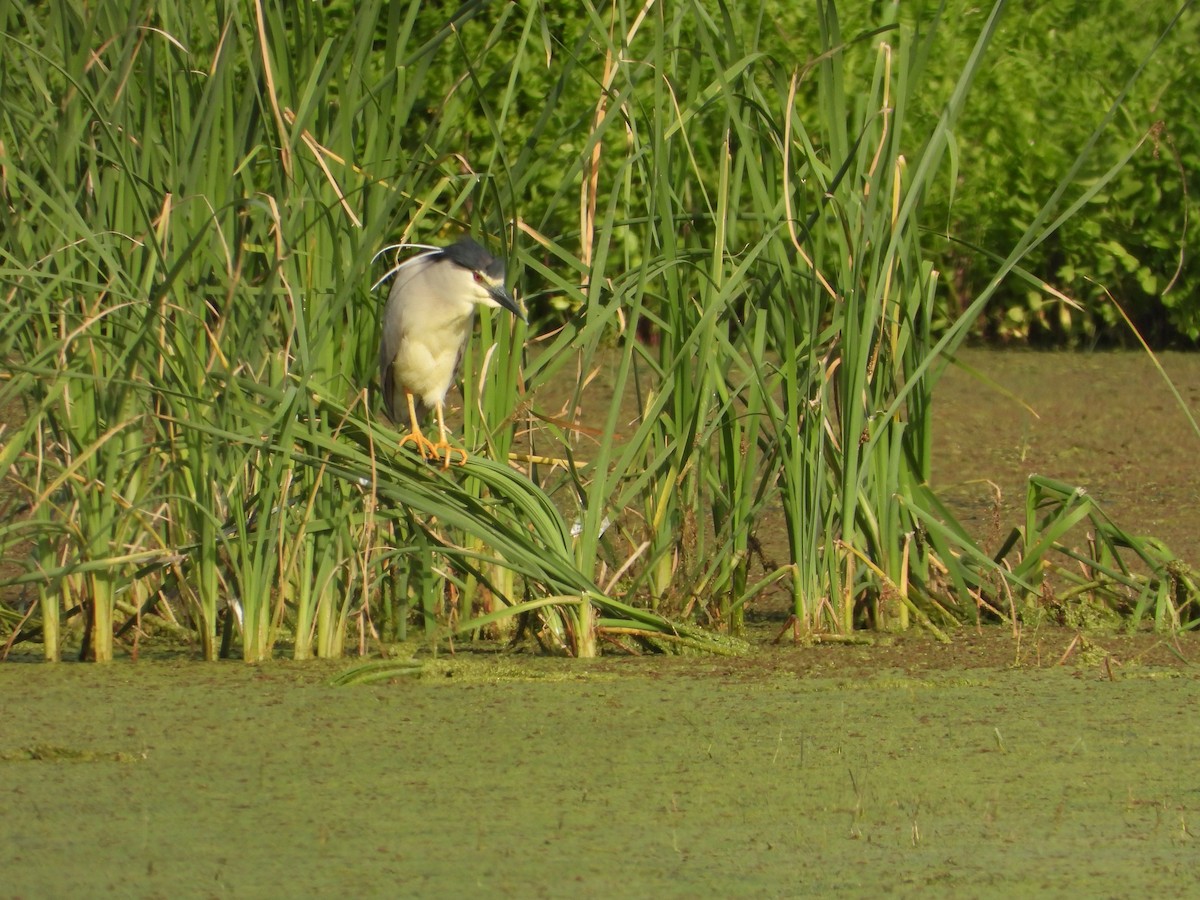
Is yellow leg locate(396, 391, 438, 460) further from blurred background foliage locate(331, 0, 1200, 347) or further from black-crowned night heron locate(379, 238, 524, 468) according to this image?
blurred background foliage locate(331, 0, 1200, 347)

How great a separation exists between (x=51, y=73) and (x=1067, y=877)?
2275 millimetres

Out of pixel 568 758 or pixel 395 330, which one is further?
pixel 395 330

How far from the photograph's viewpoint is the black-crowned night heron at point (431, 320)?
3.56 meters

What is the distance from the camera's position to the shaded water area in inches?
84.0

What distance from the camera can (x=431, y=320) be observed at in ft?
12.1

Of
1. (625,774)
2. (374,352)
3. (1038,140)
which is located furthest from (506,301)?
(1038,140)

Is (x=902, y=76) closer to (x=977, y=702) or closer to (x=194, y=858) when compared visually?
(x=977, y=702)

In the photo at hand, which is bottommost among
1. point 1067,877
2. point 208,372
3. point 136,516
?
point 1067,877

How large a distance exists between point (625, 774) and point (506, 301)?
1.15 metres

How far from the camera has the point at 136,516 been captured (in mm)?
3174

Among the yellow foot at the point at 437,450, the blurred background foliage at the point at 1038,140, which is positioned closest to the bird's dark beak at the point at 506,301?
the yellow foot at the point at 437,450

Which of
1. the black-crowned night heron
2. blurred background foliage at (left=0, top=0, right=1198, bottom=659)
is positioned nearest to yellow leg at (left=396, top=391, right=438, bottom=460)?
the black-crowned night heron

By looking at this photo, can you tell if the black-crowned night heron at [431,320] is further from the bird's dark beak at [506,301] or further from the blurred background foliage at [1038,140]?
the blurred background foliage at [1038,140]

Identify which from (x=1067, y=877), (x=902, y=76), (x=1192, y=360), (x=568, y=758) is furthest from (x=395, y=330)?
(x=1192, y=360)
